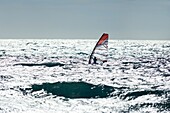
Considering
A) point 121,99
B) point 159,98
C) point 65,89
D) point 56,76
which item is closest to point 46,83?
point 65,89

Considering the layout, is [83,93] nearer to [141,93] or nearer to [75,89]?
[75,89]

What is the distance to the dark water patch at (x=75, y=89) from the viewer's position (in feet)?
100

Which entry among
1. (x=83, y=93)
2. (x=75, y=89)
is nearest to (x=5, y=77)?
(x=75, y=89)

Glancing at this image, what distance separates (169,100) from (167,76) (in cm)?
1238

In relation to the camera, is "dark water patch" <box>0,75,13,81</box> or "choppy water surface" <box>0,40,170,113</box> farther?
"dark water patch" <box>0,75,13,81</box>

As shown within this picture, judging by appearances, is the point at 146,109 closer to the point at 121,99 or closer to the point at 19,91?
the point at 121,99

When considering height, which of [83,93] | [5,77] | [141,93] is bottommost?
[83,93]

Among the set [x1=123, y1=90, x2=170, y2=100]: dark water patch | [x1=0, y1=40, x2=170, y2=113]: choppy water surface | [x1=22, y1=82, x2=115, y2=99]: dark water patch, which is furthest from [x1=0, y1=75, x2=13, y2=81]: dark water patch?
[x1=123, y1=90, x2=170, y2=100]: dark water patch

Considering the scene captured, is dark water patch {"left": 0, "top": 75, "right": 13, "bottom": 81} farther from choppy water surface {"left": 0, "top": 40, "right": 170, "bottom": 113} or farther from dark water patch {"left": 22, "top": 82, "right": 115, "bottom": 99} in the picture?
dark water patch {"left": 22, "top": 82, "right": 115, "bottom": 99}

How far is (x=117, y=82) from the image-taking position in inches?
1382

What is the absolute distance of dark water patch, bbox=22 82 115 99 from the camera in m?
30.6

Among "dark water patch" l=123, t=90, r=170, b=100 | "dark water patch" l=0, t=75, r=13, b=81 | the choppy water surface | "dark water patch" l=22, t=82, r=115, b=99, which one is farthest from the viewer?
"dark water patch" l=0, t=75, r=13, b=81

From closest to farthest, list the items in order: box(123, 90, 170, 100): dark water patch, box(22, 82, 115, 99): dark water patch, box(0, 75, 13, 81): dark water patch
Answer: box(123, 90, 170, 100): dark water patch < box(22, 82, 115, 99): dark water patch < box(0, 75, 13, 81): dark water patch

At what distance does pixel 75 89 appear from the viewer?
32.2m
